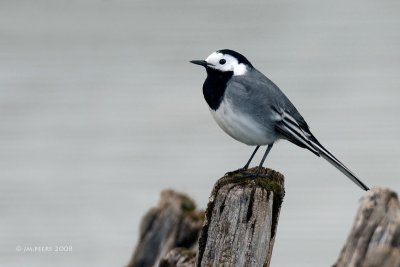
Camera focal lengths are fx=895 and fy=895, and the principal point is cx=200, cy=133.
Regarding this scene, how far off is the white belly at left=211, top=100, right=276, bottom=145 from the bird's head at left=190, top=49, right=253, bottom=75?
261mm

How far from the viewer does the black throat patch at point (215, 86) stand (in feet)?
18.8

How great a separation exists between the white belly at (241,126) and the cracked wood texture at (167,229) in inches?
20.4

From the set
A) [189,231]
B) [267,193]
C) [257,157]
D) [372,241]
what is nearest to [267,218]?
[267,193]

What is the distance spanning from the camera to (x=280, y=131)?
18.3 ft

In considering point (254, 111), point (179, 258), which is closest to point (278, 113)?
point (254, 111)

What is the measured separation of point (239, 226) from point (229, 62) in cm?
183

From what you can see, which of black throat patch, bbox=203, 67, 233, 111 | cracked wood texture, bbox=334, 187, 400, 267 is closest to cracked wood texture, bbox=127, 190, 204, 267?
black throat patch, bbox=203, 67, 233, 111

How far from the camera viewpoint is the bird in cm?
552

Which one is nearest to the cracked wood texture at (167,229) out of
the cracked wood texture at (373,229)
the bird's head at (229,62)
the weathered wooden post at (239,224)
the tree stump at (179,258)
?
the weathered wooden post at (239,224)

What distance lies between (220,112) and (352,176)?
0.93 metres

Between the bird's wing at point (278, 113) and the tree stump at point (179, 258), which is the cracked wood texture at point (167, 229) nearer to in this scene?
the tree stump at point (179, 258)

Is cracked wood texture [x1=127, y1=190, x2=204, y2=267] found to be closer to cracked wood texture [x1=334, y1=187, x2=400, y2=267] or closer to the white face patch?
the white face patch

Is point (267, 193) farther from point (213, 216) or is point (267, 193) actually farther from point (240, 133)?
point (240, 133)

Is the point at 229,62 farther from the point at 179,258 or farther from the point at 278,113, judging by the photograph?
the point at 179,258
